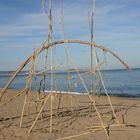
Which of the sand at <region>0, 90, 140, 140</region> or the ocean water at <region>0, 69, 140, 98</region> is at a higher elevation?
the ocean water at <region>0, 69, 140, 98</region>

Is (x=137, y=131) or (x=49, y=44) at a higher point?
(x=49, y=44)

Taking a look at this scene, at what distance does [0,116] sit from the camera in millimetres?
9805

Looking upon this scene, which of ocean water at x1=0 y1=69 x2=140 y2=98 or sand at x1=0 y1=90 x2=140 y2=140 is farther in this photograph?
ocean water at x1=0 y1=69 x2=140 y2=98

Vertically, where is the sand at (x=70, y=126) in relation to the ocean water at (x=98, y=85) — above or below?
below

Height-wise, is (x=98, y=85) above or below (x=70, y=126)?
above

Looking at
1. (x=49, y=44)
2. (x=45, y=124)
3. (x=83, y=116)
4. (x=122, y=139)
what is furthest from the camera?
(x=83, y=116)

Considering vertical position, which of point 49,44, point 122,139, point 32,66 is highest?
point 49,44

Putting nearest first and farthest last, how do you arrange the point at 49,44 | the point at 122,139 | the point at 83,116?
the point at 122,139 → the point at 49,44 → the point at 83,116

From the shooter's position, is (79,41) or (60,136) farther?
(79,41)

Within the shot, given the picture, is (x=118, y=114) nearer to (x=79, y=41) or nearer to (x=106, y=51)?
(x=106, y=51)

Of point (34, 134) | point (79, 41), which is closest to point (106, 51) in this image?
point (79, 41)

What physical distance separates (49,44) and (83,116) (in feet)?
9.27

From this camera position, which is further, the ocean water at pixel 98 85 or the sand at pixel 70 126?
the ocean water at pixel 98 85

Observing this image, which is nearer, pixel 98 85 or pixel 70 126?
pixel 70 126
